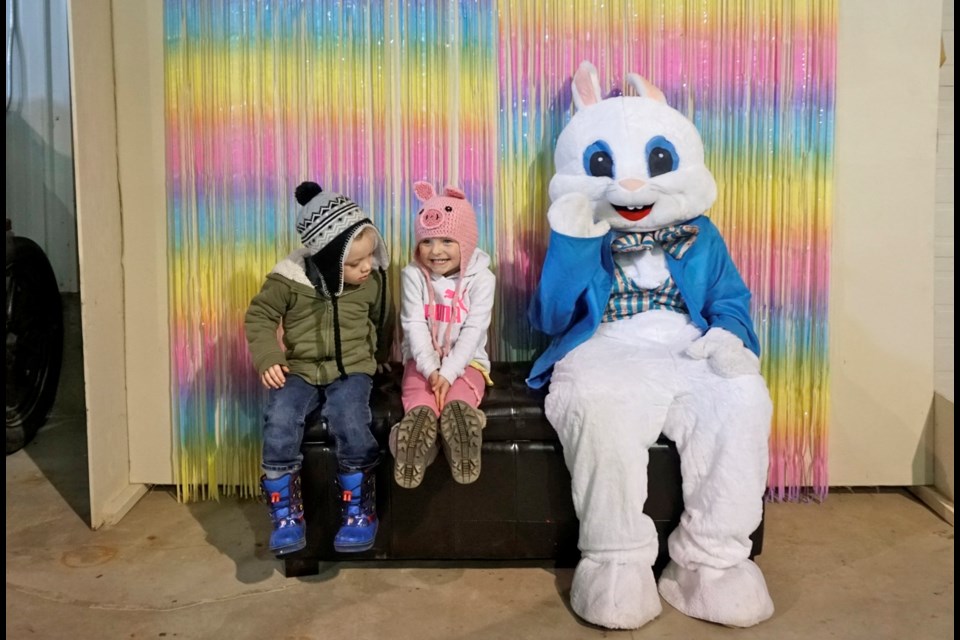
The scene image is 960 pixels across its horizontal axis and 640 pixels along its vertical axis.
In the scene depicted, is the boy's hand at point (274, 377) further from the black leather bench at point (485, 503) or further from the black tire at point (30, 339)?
the black tire at point (30, 339)

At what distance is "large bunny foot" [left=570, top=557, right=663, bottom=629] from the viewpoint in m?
1.81

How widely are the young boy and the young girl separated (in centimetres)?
11

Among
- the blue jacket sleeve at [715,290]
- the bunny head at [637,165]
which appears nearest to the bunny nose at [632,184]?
the bunny head at [637,165]

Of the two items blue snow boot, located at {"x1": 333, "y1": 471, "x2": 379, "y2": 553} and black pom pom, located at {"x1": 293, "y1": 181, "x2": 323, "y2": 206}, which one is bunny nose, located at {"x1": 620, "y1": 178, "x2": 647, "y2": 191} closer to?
black pom pom, located at {"x1": 293, "y1": 181, "x2": 323, "y2": 206}

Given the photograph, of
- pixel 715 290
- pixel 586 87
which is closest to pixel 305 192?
pixel 586 87

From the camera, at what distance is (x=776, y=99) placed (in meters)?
2.42

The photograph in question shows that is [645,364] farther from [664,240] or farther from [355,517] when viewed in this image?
[355,517]

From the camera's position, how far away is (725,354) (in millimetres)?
1962

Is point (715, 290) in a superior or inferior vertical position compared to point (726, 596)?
superior

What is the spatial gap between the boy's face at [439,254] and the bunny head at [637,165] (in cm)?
33

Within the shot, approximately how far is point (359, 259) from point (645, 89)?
911 mm

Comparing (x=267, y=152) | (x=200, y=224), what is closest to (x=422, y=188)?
(x=267, y=152)

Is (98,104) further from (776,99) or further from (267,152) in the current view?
(776,99)

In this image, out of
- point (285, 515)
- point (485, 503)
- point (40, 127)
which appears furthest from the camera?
point (40, 127)
